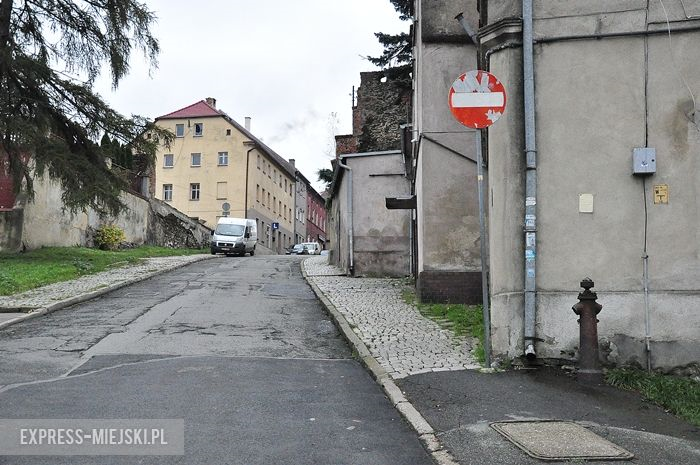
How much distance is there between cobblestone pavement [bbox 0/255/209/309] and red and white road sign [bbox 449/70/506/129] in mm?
9485

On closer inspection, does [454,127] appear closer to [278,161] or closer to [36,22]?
[36,22]

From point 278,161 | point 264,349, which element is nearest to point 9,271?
point 264,349

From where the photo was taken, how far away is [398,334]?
1028 centimetres

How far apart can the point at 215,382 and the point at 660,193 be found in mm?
5147

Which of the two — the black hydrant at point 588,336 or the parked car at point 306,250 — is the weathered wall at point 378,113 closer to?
the parked car at point 306,250

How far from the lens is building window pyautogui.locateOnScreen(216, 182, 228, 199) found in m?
62.7

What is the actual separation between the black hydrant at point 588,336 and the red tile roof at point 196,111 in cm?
5926

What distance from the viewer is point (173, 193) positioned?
64.2 m

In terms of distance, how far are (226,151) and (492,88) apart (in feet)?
187

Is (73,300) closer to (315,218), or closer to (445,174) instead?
(445,174)

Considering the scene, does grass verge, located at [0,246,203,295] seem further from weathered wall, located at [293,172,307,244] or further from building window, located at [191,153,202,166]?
weathered wall, located at [293,172,307,244]

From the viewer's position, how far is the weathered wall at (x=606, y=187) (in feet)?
25.2

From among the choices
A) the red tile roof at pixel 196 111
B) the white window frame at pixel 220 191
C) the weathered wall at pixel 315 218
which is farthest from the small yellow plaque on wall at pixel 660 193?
the weathered wall at pixel 315 218

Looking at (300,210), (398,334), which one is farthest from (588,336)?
(300,210)
